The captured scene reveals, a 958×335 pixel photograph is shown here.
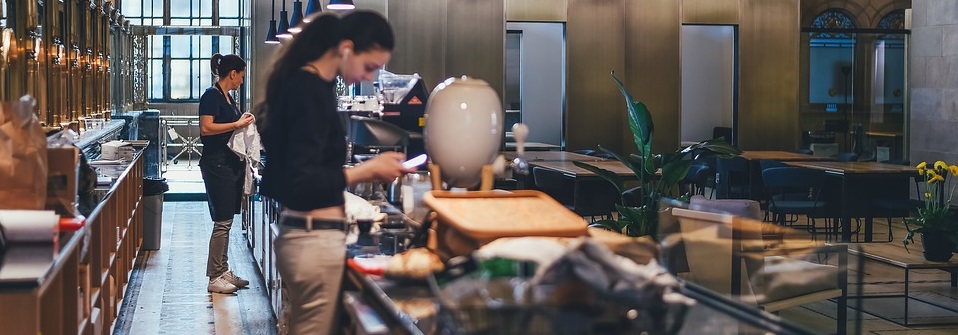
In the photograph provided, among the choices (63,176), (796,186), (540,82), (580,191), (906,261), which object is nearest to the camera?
(63,176)

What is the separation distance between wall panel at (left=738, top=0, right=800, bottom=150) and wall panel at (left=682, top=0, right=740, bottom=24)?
5.4 inches

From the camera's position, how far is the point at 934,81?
1284 cm

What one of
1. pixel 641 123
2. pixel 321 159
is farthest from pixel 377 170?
pixel 641 123

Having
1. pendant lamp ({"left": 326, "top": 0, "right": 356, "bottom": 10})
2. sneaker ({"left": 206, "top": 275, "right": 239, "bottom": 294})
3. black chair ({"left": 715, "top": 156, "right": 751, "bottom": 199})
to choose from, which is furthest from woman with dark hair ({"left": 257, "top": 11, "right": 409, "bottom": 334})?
black chair ({"left": 715, "top": 156, "right": 751, "bottom": 199})

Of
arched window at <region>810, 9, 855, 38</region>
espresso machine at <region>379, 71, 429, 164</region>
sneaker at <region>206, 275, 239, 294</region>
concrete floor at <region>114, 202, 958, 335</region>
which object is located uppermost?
arched window at <region>810, 9, 855, 38</region>

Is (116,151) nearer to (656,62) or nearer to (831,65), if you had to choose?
(656,62)

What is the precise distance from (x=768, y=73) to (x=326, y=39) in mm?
11138

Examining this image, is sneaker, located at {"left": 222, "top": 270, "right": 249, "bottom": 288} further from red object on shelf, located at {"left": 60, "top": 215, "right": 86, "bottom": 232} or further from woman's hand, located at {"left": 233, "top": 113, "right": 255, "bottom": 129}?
red object on shelf, located at {"left": 60, "top": 215, "right": 86, "bottom": 232}

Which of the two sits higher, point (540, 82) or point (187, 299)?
point (540, 82)

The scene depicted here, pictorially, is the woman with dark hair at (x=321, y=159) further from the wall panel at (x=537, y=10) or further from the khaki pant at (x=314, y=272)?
the wall panel at (x=537, y=10)

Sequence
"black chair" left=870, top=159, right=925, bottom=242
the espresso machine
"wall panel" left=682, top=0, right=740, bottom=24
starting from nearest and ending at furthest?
1. the espresso machine
2. "black chair" left=870, top=159, right=925, bottom=242
3. "wall panel" left=682, top=0, right=740, bottom=24

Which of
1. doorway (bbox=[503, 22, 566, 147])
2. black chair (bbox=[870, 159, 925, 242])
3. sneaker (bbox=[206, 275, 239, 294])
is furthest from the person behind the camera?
doorway (bbox=[503, 22, 566, 147])

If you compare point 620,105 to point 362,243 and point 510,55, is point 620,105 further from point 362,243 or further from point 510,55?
point 362,243

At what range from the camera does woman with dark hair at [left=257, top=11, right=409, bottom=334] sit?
278 centimetres
